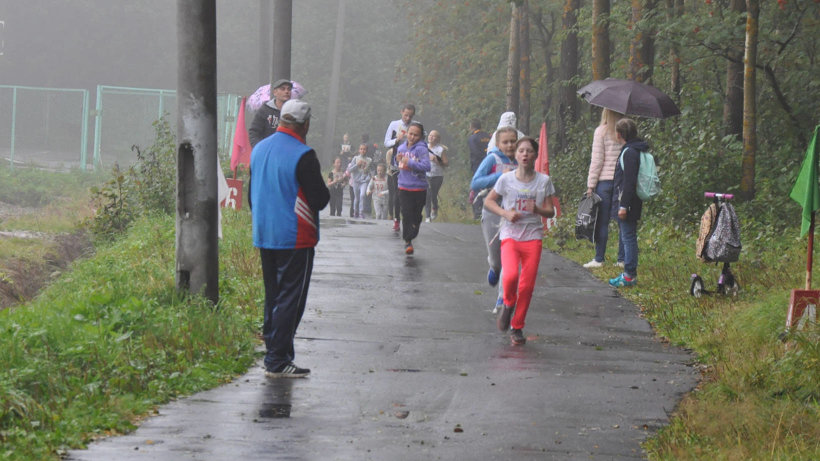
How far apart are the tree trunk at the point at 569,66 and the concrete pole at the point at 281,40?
26.9ft

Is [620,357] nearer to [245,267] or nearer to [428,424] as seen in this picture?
[428,424]

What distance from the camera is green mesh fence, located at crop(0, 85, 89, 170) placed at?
119 feet

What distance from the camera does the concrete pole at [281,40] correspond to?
19625 mm

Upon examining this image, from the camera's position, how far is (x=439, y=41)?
1676 inches

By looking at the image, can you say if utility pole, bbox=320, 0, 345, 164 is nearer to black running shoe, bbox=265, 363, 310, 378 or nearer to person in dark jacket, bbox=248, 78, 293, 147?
person in dark jacket, bbox=248, 78, 293, 147

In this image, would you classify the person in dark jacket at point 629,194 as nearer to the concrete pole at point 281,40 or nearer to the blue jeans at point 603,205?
the blue jeans at point 603,205

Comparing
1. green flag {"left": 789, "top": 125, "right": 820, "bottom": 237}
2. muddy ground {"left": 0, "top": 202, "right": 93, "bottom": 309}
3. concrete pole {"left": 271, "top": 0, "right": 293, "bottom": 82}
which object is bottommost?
muddy ground {"left": 0, "top": 202, "right": 93, "bottom": 309}

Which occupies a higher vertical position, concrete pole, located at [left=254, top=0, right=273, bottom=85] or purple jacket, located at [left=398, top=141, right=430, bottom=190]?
concrete pole, located at [left=254, top=0, right=273, bottom=85]

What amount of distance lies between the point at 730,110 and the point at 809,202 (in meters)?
11.6

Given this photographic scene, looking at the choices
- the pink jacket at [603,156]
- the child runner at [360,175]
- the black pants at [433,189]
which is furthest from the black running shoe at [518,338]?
the child runner at [360,175]

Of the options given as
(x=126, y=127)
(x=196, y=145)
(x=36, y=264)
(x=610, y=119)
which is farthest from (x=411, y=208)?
(x=126, y=127)

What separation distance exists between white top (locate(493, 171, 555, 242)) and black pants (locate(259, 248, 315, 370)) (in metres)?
2.08

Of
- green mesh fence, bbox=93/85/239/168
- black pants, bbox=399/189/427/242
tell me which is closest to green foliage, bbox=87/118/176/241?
black pants, bbox=399/189/427/242

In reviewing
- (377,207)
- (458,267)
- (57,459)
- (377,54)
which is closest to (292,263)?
(57,459)
